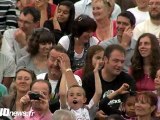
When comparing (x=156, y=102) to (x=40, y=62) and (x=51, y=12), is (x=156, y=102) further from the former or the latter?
(x=51, y=12)

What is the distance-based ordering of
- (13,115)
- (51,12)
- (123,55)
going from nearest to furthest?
(13,115), (123,55), (51,12)

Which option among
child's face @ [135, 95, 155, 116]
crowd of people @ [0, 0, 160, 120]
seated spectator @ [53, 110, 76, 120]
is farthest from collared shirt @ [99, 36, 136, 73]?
seated spectator @ [53, 110, 76, 120]

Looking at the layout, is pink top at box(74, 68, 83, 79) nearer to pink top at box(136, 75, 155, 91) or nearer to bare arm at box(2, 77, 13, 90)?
pink top at box(136, 75, 155, 91)

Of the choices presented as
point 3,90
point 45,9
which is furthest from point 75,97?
point 45,9

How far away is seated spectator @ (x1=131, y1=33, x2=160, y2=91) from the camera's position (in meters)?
11.7

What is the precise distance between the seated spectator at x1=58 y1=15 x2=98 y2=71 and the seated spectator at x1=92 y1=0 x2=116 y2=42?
0.61 meters

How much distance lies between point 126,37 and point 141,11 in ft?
4.37

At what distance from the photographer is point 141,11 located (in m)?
13.5

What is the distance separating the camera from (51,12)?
46.3ft

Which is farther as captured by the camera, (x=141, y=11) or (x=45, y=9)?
(x=45, y=9)

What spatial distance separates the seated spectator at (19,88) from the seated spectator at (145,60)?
1397 mm

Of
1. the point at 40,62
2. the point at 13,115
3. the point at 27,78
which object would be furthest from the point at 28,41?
the point at 13,115

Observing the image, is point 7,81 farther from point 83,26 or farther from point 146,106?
point 146,106

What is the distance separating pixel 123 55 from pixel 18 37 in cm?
223
